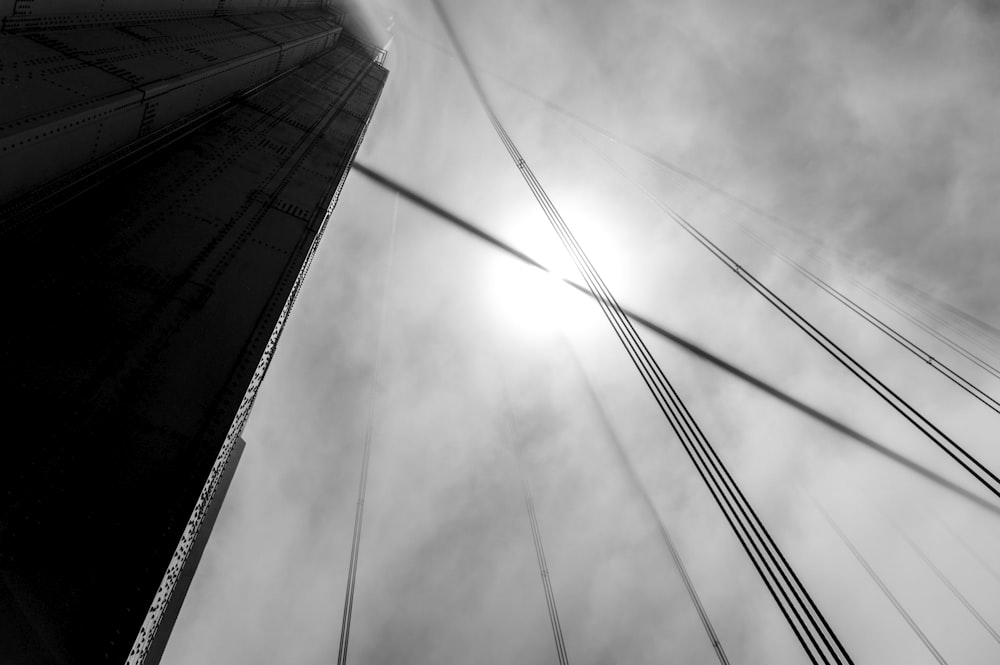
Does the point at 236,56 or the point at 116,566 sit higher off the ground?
the point at 236,56

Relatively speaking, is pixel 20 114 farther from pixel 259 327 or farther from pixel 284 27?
pixel 284 27

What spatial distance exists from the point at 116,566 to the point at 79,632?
1.49ft

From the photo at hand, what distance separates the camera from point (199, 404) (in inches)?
178

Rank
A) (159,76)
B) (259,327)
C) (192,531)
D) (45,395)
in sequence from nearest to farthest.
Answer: (45,395)
(192,531)
(259,327)
(159,76)

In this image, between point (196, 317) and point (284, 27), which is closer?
point (196, 317)

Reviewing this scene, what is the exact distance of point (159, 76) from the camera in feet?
23.1

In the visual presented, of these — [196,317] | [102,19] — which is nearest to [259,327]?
[196,317]

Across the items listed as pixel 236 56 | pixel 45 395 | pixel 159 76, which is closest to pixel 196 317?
pixel 45 395

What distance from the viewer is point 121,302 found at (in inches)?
186

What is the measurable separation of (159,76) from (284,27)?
11.1 meters

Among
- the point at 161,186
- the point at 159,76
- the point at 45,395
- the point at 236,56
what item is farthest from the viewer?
the point at 236,56

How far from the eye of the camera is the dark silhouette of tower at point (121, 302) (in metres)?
3.22

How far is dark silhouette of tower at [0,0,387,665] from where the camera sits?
322 centimetres

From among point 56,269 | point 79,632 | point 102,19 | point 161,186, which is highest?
point 102,19
